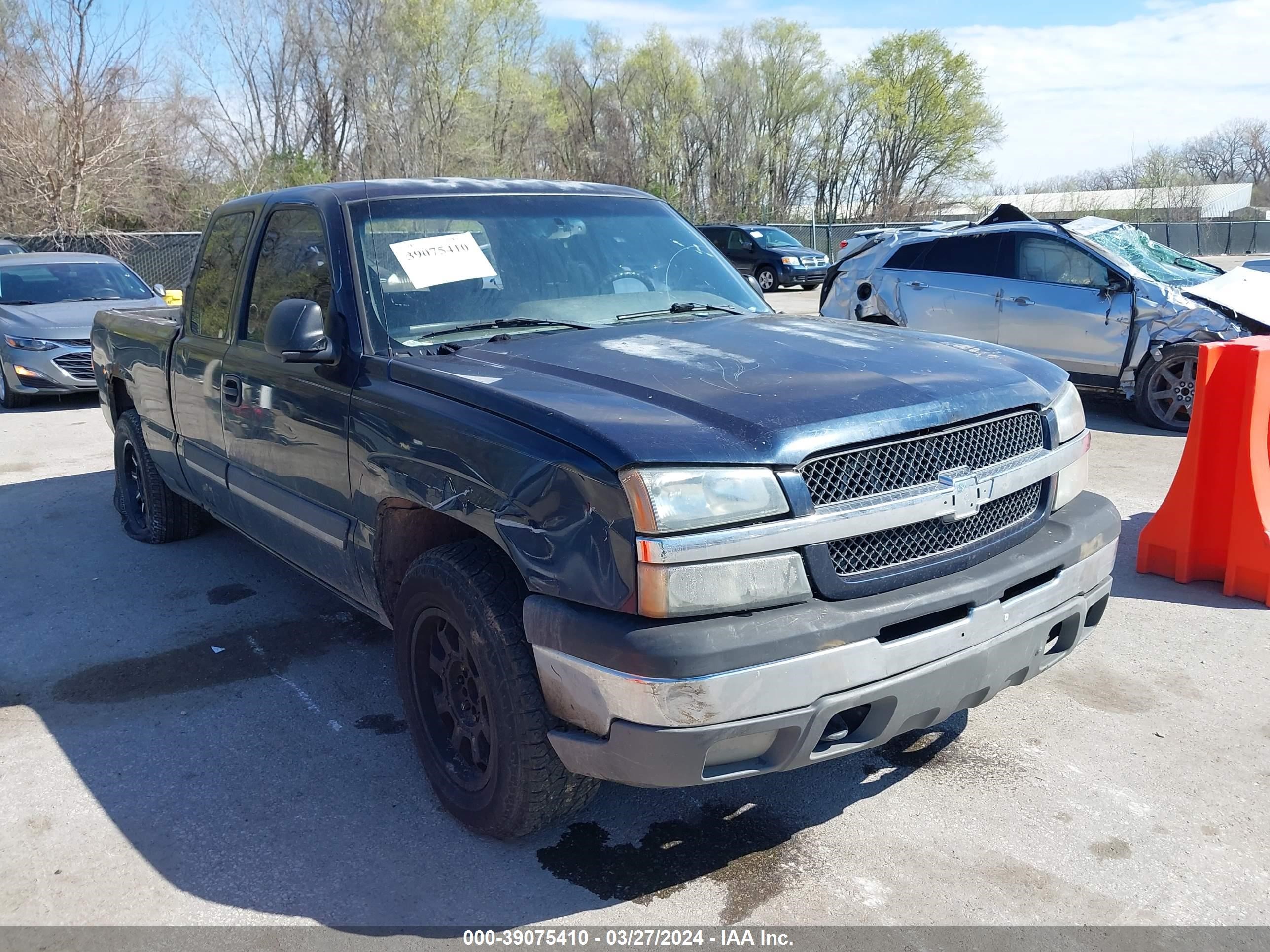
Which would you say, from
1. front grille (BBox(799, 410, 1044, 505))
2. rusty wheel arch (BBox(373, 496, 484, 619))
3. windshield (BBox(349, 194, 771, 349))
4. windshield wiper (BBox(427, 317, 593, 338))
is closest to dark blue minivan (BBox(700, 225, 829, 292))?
windshield (BBox(349, 194, 771, 349))

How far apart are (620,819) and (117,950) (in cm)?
144

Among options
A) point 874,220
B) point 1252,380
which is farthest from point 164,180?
point 874,220

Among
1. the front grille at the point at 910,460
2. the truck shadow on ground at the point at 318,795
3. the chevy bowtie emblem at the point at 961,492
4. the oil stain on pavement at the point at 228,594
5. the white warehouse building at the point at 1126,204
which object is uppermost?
the white warehouse building at the point at 1126,204

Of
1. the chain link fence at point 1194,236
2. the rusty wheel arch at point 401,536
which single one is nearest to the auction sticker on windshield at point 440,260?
the rusty wheel arch at point 401,536

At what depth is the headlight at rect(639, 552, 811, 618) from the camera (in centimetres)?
250

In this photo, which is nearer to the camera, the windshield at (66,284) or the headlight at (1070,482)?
the headlight at (1070,482)

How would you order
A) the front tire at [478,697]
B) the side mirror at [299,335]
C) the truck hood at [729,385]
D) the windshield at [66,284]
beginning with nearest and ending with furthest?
1. the truck hood at [729,385]
2. the front tire at [478,697]
3. the side mirror at [299,335]
4. the windshield at [66,284]

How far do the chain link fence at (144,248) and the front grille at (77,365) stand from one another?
428 inches

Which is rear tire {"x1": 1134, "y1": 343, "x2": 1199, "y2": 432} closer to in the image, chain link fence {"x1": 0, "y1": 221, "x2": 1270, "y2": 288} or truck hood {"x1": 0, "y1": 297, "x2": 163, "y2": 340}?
chain link fence {"x1": 0, "y1": 221, "x2": 1270, "y2": 288}

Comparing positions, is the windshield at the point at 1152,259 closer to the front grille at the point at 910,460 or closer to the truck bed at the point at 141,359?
the front grille at the point at 910,460

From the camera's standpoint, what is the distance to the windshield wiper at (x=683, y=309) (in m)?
4.01

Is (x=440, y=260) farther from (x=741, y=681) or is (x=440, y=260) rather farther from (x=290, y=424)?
(x=741, y=681)

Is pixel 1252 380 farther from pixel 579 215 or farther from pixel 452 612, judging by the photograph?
pixel 452 612

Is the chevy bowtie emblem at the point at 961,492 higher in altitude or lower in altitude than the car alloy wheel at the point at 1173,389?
higher
